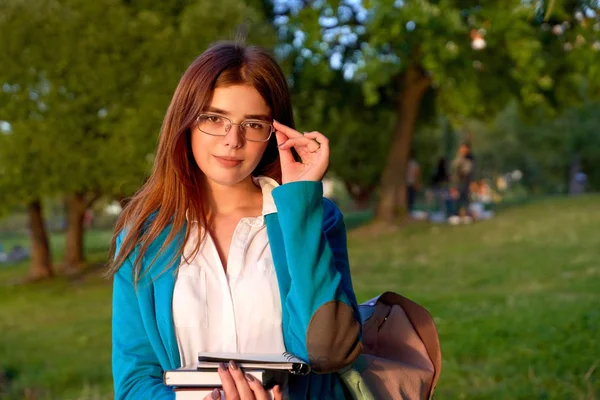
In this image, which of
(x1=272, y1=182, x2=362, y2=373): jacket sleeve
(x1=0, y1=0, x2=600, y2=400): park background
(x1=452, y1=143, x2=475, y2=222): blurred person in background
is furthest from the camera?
(x1=452, y1=143, x2=475, y2=222): blurred person in background

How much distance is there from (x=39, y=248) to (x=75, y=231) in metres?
1.00

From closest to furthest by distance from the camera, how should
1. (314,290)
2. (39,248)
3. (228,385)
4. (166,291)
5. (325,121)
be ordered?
(228,385), (314,290), (166,291), (39,248), (325,121)

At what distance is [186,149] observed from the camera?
2.63 meters

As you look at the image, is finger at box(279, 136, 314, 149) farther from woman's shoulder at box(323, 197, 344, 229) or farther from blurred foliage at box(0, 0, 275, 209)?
blurred foliage at box(0, 0, 275, 209)

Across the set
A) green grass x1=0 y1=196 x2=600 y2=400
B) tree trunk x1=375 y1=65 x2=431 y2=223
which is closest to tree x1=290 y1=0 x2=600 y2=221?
tree trunk x1=375 y1=65 x2=431 y2=223

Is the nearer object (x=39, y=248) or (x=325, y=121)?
(x=39, y=248)

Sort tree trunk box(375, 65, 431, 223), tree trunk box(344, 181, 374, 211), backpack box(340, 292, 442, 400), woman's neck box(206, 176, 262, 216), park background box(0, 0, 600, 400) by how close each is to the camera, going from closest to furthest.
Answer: backpack box(340, 292, 442, 400) → woman's neck box(206, 176, 262, 216) → park background box(0, 0, 600, 400) → tree trunk box(375, 65, 431, 223) → tree trunk box(344, 181, 374, 211)

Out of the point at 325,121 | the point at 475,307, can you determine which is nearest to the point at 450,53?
the point at 325,121

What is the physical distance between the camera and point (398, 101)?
22.8 m

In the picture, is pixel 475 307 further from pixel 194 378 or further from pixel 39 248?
pixel 39 248

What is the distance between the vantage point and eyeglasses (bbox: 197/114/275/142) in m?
2.50

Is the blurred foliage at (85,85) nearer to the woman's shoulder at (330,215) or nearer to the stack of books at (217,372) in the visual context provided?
the woman's shoulder at (330,215)

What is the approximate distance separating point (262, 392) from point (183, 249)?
573 millimetres

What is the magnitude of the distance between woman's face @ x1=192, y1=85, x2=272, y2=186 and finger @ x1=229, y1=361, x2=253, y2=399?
2.23 ft
